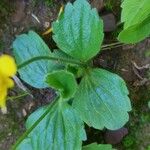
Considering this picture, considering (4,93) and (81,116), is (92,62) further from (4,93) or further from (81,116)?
(4,93)

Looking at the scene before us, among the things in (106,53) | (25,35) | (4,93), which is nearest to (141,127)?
(106,53)

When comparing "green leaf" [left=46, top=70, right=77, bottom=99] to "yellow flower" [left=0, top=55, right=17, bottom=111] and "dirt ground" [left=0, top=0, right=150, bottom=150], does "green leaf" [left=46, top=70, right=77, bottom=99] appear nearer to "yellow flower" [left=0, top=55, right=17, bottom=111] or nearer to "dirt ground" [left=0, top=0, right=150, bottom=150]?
"dirt ground" [left=0, top=0, right=150, bottom=150]

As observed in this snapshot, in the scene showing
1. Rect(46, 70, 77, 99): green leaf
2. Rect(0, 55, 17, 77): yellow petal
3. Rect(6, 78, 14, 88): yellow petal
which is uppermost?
Rect(0, 55, 17, 77): yellow petal

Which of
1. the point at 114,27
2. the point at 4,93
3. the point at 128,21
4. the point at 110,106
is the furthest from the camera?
the point at 114,27

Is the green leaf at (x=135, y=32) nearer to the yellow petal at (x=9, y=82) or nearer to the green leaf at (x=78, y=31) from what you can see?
the green leaf at (x=78, y=31)

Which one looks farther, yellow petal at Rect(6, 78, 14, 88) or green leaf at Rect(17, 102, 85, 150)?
green leaf at Rect(17, 102, 85, 150)

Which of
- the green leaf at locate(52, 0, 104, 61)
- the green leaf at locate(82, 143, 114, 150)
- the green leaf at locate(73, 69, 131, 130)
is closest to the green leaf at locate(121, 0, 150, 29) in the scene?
the green leaf at locate(52, 0, 104, 61)

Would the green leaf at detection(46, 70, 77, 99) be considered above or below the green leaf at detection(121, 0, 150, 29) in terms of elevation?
below
